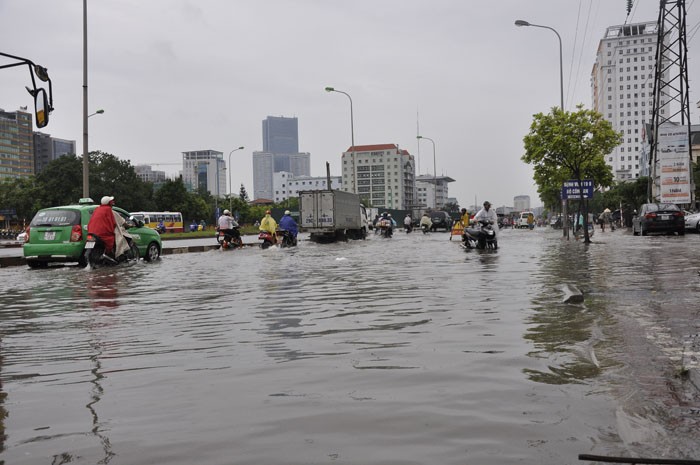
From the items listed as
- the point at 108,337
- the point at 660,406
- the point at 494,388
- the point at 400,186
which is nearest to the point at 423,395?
the point at 494,388

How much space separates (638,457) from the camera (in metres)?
2.63

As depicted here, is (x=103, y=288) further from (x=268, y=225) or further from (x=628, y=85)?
(x=628, y=85)

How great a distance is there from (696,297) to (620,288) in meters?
1.40

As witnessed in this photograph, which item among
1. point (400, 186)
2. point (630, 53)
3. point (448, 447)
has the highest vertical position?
point (630, 53)

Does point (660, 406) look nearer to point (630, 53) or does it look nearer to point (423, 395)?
point (423, 395)

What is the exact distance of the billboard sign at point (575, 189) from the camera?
26453 mm

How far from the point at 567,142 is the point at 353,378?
2931 centimetres

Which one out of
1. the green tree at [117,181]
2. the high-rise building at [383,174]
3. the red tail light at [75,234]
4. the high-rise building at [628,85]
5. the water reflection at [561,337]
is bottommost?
A: the water reflection at [561,337]

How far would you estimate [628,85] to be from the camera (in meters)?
189

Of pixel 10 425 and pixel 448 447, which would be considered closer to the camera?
pixel 448 447

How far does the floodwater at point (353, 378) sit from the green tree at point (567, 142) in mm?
23563

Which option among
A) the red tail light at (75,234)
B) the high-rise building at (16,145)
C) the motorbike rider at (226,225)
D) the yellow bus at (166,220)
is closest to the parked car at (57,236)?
the red tail light at (75,234)

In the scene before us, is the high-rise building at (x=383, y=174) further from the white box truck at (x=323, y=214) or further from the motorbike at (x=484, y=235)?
the motorbike at (x=484, y=235)

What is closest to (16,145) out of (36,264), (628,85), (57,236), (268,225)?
(628,85)
